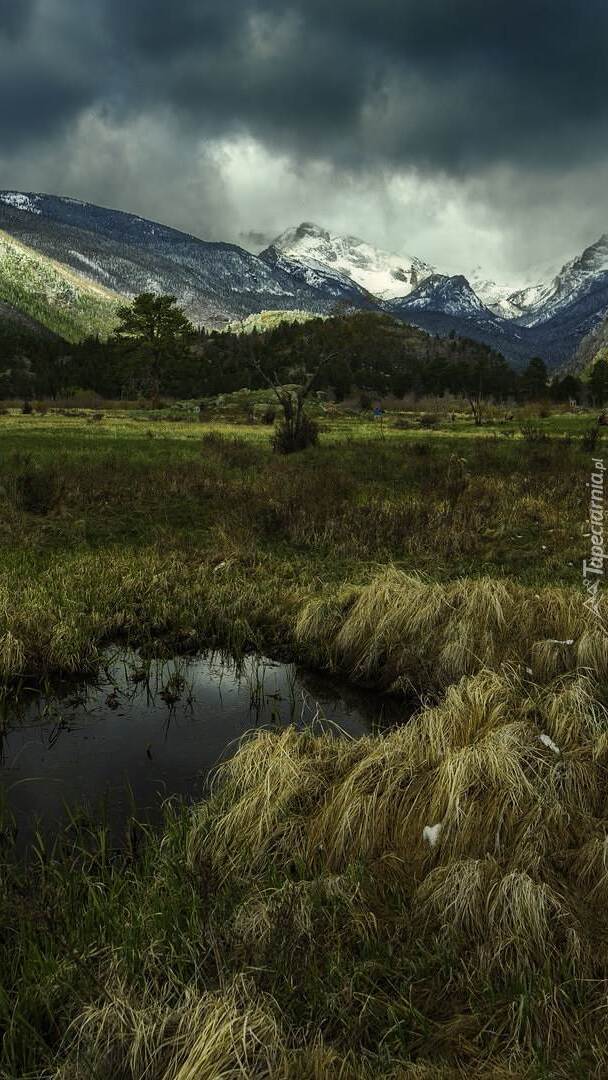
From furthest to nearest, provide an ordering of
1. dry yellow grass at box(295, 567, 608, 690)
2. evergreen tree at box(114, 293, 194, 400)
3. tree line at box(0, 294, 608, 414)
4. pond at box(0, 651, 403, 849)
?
tree line at box(0, 294, 608, 414), evergreen tree at box(114, 293, 194, 400), dry yellow grass at box(295, 567, 608, 690), pond at box(0, 651, 403, 849)

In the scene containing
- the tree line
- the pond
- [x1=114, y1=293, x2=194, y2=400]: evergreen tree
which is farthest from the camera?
the tree line

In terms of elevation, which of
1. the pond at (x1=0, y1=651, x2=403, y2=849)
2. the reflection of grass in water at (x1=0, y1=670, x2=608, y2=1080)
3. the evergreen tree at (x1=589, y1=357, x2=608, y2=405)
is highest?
the evergreen tree at (x1=589, y1=357, x2=608, y2=405)

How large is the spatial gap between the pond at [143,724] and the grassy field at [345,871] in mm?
392

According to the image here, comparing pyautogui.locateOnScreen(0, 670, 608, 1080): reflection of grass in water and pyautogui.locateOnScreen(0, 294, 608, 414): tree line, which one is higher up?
pyautogui.locateOnScreen(0, 294, 608, 414): tree line

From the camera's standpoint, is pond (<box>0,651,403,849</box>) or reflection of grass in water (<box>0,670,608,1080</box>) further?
pond (<box>0,651,403,849</box>)

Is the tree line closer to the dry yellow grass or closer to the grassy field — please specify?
the dry yellow grass

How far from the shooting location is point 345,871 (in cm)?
462

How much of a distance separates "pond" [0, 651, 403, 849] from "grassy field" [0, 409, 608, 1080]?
392 millimetres

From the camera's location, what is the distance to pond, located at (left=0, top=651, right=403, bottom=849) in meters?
6.05

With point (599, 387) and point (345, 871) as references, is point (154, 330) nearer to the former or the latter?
point (599, 387)

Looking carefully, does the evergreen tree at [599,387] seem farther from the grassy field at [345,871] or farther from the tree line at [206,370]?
the grassy field at [345,871]

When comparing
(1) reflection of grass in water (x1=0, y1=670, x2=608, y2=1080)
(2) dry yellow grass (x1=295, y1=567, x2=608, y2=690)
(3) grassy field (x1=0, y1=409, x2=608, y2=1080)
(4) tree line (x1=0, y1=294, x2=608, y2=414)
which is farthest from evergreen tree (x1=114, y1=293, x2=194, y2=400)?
(1) reflection of grass in water (x1=0, y1=670, x2=608, y2=1080)

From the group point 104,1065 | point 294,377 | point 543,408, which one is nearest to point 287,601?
point 104,1065

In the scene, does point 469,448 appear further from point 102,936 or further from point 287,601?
point 102,936
